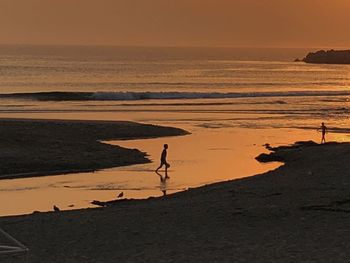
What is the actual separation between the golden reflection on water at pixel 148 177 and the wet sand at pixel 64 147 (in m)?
1.04

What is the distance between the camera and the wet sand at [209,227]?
1104 centimetres

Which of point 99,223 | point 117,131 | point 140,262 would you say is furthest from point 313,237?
point 117,131

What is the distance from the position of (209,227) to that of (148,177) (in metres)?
9.49

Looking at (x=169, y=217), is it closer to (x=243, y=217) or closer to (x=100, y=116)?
(x=243, y=217)

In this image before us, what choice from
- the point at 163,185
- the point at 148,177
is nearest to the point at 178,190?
the point at 163,185

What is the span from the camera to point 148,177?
2255cm

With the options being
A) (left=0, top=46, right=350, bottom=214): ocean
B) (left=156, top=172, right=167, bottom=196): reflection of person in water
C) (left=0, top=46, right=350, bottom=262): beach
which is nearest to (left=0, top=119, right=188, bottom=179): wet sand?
(left=0, top=46, right=350, bottom=262): beach

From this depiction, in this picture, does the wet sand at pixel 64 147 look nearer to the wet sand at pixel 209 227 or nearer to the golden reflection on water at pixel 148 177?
the golden reflection on water at pixel 148 177

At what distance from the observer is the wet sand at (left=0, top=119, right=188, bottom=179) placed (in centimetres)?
2403

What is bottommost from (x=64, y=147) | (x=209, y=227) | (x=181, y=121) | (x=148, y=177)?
(x=181, y=121)

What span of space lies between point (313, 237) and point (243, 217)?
234 centimetres

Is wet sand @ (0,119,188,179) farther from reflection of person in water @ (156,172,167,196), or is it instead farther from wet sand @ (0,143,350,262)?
wet sand @ (0,143,350,262)

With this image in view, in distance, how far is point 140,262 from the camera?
1064 cm

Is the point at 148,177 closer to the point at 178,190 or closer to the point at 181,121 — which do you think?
the point at 178,190
